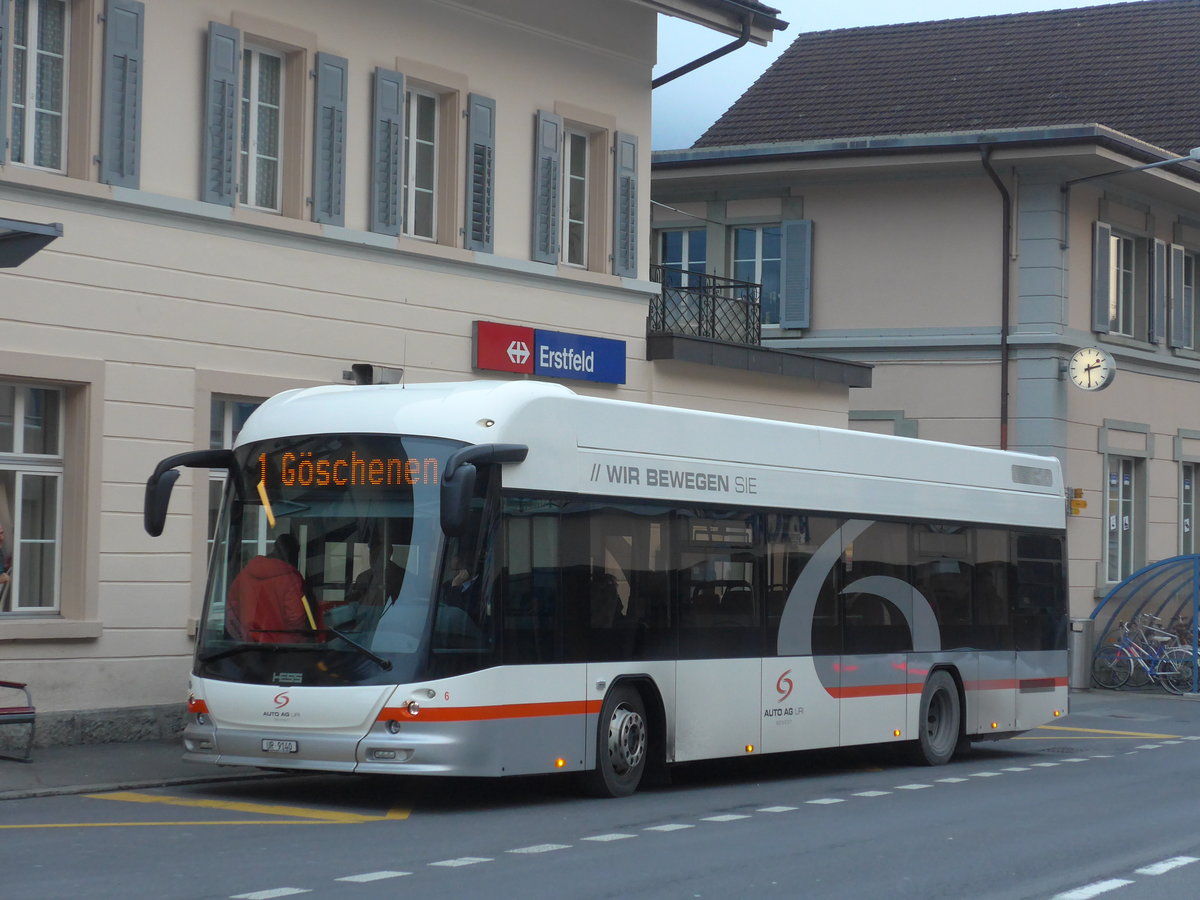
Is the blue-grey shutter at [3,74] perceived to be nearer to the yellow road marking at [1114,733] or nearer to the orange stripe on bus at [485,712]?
the orange stripe on bus at [485,712]

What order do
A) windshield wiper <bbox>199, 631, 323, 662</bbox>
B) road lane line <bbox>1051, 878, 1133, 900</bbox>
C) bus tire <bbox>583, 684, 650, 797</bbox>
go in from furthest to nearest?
bus tire <bbox>583, 684, 650, 797</bbox>, windshield wiper <bbox>199, 631, 323, 662</bbox>, road lane line <bbox>1051, 878, 1133, 900</bbox>

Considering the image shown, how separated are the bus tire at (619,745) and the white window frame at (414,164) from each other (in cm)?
762

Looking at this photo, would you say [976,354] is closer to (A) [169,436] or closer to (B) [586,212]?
(B) [586,212]

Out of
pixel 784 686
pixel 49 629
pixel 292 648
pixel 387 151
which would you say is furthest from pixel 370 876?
pixel 387 151

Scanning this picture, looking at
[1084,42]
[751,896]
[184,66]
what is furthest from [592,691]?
[1084,42]

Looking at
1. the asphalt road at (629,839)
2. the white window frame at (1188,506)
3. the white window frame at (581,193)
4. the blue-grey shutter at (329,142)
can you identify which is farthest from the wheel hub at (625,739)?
the white window frame at (1188,506)

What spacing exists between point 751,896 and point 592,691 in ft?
12.8

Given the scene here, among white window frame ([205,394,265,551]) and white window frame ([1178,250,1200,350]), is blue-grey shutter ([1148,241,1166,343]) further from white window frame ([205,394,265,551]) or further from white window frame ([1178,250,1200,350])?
white window frame ([205,394,265,551])

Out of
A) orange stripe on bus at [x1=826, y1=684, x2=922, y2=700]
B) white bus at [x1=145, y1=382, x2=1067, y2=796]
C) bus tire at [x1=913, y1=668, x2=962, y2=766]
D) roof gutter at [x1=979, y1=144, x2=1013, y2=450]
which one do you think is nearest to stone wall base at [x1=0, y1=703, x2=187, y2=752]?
white bus at [x1=145, y1=382, x2=1067, y2=796]

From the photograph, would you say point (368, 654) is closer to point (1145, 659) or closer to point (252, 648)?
point (252, 648)

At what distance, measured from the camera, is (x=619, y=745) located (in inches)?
521

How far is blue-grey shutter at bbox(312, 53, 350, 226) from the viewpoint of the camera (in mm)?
18125

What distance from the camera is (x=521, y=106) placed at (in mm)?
20484

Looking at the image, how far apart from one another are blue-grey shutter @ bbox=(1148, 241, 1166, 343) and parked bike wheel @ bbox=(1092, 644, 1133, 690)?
545cm
